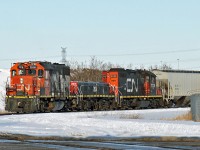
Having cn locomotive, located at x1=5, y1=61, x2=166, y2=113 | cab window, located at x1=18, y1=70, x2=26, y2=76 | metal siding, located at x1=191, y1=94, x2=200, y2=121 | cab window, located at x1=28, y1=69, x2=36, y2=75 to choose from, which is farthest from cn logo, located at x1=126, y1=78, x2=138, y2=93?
metal siding, located at x1=191, y1=94, x2=200, y2=121

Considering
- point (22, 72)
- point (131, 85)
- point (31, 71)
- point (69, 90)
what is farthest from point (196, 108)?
point (131, 85)

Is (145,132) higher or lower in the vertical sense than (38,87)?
lower

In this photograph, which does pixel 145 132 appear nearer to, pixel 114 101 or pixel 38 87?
pixel 38 87

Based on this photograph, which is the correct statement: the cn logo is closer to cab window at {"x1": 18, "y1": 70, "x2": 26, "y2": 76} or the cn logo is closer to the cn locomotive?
the cn locomotive

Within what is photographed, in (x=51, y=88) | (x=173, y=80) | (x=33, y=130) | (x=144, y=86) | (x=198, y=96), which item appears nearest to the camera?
(x=33, y=130)

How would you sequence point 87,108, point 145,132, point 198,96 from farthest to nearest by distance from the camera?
point 87,108 < point 198,96 < point 145,132

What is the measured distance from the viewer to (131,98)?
40438 millimetres

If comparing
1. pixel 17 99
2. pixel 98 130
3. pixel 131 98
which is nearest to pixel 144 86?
pixel 131 98

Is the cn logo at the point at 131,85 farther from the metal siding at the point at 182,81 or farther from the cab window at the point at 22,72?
the cab window at the point at 22,72

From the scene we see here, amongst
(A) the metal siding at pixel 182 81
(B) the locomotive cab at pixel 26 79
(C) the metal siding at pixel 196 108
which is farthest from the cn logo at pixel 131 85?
(C) the metal siding at pixel 196 108

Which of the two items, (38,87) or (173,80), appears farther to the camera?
(173,80)

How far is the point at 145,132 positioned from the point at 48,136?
139 inches

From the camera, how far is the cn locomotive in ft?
101

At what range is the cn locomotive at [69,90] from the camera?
30.7m
